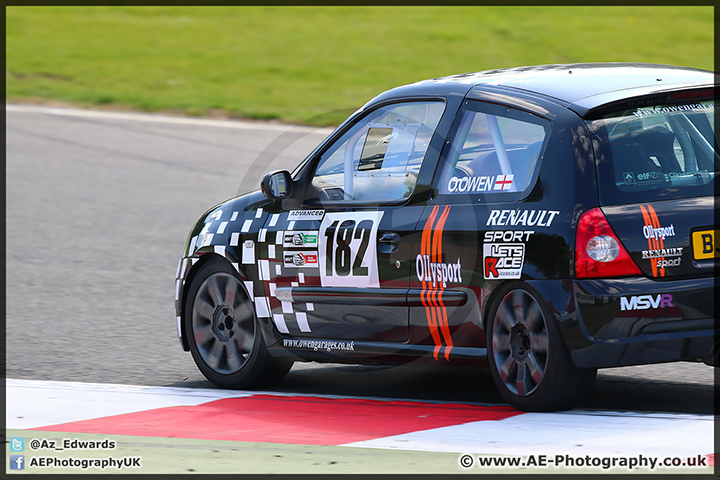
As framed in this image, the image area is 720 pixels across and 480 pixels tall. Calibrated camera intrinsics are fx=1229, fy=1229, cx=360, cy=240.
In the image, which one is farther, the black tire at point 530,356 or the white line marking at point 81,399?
the white line marking at point 81,399

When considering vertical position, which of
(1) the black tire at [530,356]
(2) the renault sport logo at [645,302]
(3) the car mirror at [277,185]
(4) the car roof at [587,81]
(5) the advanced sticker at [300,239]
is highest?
(4) the car roof at [587,81]

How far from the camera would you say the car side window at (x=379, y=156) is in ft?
20.9

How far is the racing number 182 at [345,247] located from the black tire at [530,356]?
0.89 metres

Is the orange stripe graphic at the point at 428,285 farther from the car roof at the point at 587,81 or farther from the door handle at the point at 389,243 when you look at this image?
Result: the car roof at the point at 587,81

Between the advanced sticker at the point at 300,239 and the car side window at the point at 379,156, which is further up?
the car side window at the point at 379,156

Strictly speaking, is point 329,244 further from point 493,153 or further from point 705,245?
point 705,245

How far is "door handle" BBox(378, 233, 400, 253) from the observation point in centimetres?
622

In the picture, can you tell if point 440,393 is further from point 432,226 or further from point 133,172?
point 133,172

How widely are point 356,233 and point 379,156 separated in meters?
0.47

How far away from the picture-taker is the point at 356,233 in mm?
6457

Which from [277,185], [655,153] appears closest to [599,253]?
[655,153]

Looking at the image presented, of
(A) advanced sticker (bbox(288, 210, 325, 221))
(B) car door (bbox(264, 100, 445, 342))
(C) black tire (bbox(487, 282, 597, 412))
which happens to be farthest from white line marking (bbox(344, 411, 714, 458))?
(A) advanced sticker (bbox(288, 210, 325, 221))

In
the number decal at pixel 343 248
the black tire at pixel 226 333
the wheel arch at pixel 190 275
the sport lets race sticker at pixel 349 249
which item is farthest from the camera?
the wheel arch at pixel 190 275

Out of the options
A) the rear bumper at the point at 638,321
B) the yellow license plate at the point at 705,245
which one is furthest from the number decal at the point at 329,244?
the yellow license plate at the point at 705,245
